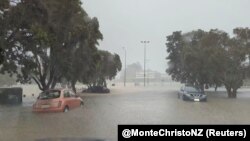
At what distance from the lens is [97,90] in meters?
71.1

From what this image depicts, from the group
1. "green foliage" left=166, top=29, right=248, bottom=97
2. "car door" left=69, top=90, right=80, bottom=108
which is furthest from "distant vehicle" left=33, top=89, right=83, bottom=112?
"green foliage" left=166, top=29, right=248, bottom=97

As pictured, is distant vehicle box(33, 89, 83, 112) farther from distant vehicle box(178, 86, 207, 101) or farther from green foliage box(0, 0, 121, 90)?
distant vehicle box(178, 86, 207, 101)

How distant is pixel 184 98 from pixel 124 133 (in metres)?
32.5

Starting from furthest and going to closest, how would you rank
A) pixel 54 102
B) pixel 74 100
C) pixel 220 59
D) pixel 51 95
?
pixel 220 59 < pixel 74 100 < pixel 51 95 < pixel 54 102

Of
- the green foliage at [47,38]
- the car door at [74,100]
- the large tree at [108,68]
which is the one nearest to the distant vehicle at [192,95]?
the green foliage at [47,38]

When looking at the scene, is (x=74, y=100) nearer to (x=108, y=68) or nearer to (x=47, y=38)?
(x=47, y=38)

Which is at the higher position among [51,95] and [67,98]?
[51,95]

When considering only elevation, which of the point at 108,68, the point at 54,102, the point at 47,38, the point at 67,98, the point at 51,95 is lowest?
the point at 54,102

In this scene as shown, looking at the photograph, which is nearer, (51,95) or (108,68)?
(51,95)

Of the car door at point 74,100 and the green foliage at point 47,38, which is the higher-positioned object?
the green foliage at point 47,38

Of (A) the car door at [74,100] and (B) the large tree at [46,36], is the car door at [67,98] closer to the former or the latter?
(A) the car door at [74,100]

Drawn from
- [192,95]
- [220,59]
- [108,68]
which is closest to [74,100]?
[192,95]

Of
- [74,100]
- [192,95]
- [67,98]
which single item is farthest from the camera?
[192,95]

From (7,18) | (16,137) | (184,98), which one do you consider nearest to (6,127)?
(16,137)
